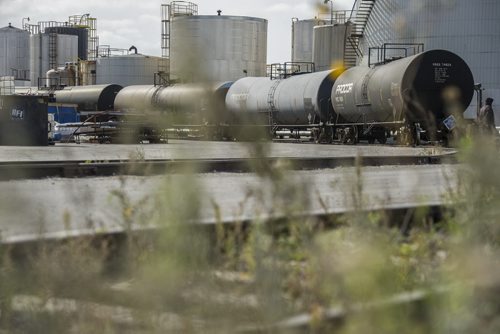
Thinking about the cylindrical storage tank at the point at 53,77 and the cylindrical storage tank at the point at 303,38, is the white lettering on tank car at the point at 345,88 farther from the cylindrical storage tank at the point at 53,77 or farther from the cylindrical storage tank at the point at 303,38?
the cylindrical storage tank at the point at 53,77

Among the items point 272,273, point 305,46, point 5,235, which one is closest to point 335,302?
point 272,273

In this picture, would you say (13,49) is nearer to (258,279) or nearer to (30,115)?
(30,115)

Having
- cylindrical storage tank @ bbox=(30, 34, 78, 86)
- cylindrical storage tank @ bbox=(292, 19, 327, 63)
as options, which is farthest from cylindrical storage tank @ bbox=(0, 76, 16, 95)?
cylindrical storage tank @ bbox=(30, 34, 78, 86)

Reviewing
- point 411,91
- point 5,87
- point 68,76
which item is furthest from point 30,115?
point 68,76

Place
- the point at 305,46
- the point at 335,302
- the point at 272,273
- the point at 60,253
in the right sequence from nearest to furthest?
the point at 272,273 → the point at 335,302 → the point at 60,253 → the point at 305,46

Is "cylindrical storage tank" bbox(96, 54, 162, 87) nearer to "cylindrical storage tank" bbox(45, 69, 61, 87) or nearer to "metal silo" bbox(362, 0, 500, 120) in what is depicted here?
"cylindrical storage tank" bbox(45, 69, 61, 87)

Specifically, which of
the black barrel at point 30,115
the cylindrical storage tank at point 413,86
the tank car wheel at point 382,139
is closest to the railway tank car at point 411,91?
the cylindrical storage tank at point 413,86

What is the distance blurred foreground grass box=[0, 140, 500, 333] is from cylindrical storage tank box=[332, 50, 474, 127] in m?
19.9

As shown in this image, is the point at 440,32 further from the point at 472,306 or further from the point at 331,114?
the point at 472,306

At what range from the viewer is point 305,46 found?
5706 cm

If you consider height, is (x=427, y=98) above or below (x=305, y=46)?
below

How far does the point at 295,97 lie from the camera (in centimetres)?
3016

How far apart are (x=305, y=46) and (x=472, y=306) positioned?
55.6 m

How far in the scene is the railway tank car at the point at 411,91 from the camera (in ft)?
77.0
